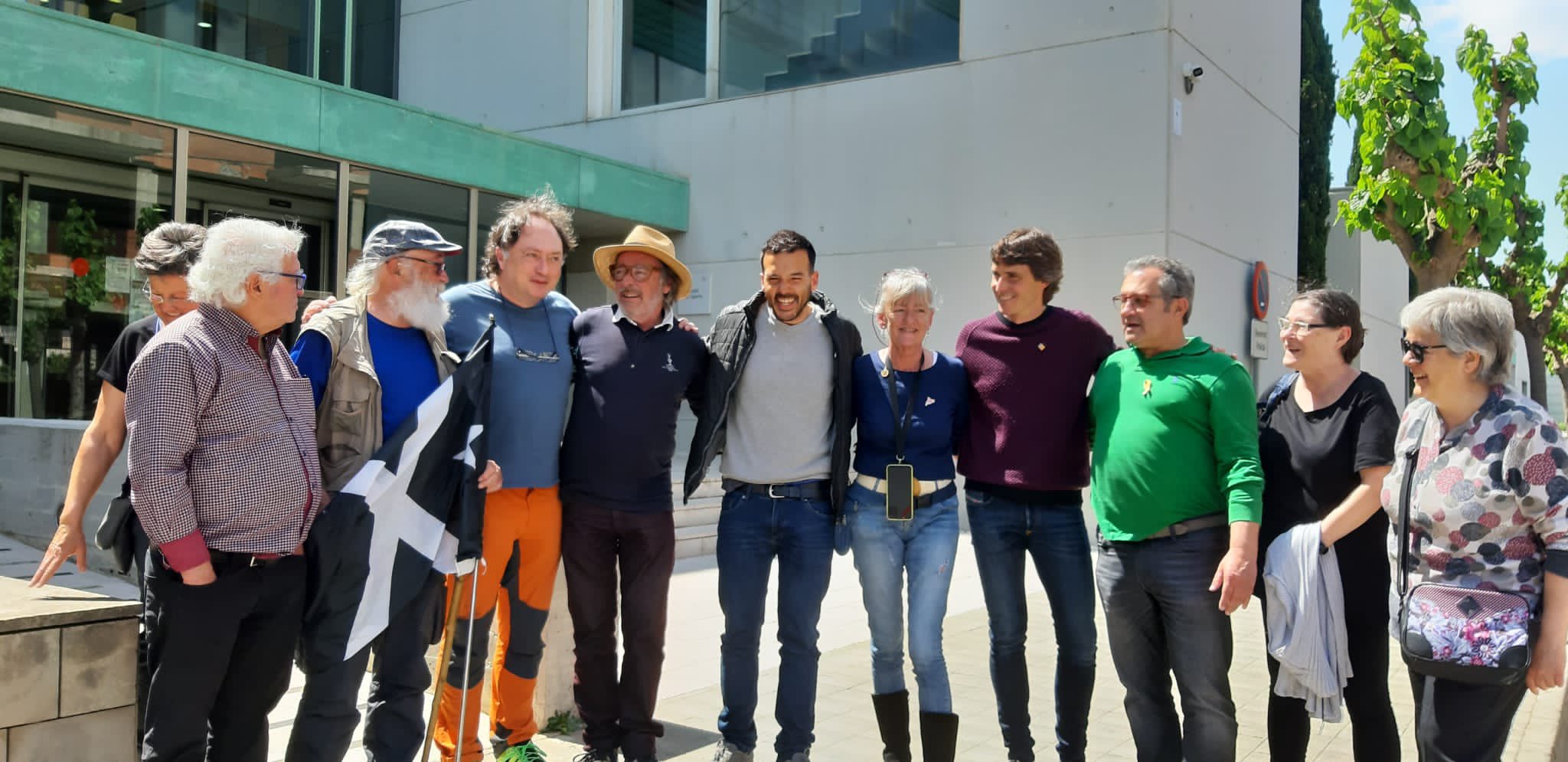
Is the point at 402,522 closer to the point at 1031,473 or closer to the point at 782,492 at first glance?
the point at 782,492

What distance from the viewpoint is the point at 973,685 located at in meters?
5.32

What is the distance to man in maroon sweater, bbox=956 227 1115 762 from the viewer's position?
363 centimetres

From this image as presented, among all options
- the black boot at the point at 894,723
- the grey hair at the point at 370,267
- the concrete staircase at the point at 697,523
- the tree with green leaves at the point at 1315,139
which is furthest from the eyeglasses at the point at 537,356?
the tree with green leaves at the point at 1315,139

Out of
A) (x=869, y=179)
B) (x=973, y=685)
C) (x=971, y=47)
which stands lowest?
(x=973, y=685)

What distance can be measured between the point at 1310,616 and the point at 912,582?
1249 millimetres

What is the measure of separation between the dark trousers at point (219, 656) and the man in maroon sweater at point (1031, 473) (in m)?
2.18

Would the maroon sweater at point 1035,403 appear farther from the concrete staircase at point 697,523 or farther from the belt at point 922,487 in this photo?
the concrete staircase at point 697,523

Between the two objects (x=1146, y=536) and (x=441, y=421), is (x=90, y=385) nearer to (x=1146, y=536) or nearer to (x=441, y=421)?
(x=441, y=421)

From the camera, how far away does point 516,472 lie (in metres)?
3.63

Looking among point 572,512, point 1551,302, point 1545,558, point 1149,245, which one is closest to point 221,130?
point 572,512

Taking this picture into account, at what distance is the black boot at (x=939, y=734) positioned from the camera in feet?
12.3

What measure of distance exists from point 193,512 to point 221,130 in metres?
7.22

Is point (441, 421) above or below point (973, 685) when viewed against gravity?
above

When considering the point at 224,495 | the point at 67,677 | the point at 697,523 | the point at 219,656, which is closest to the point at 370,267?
the point at 224,495
